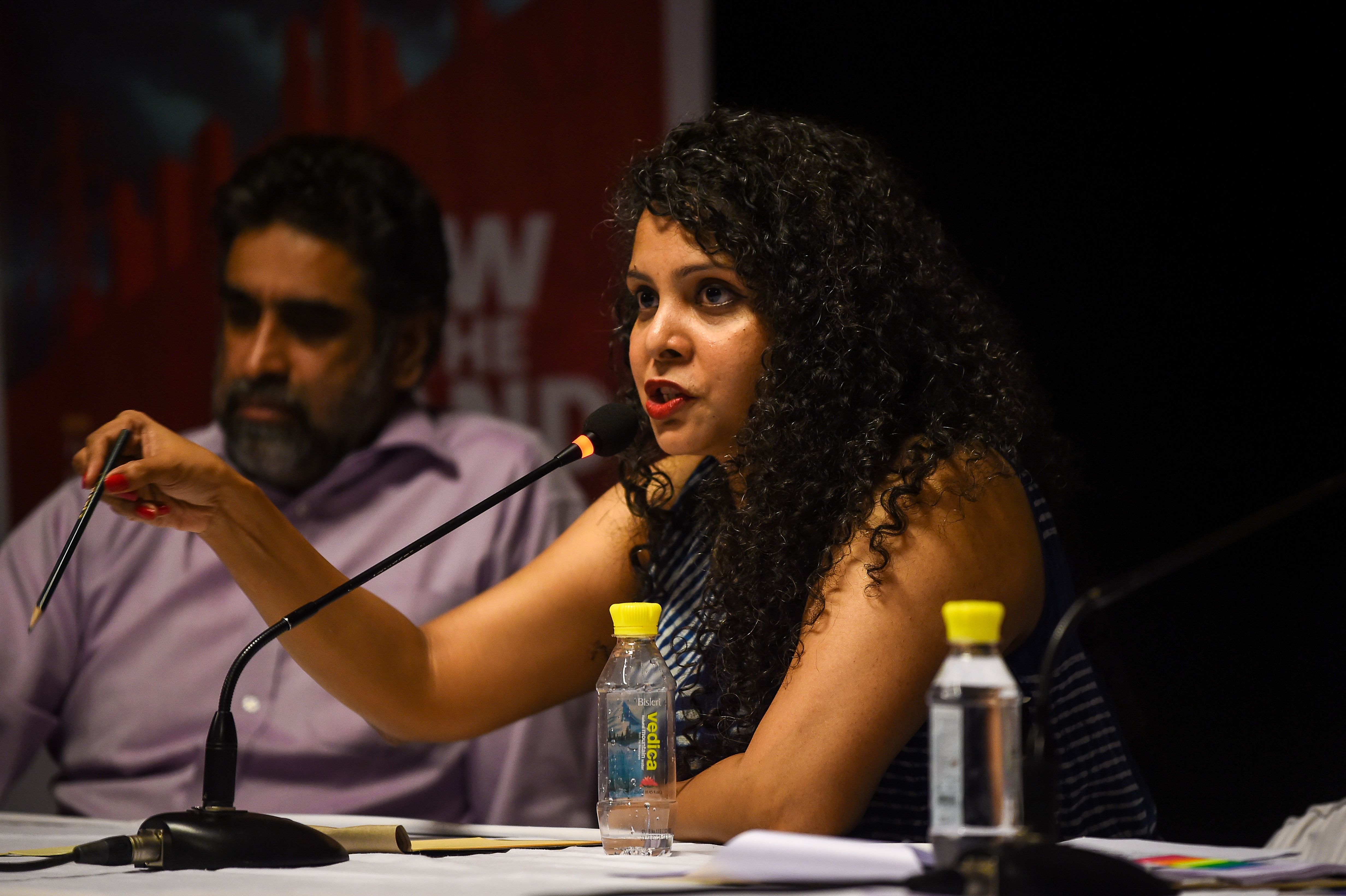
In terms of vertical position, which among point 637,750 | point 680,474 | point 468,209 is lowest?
point 637,750

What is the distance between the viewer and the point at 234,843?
44.5 inches

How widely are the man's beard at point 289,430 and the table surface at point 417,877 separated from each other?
1.26 m

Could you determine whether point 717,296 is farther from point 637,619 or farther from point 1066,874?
point 1066,874

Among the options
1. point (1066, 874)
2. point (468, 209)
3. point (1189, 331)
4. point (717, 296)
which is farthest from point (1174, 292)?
point (1066, 874)

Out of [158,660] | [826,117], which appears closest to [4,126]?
[158,660]

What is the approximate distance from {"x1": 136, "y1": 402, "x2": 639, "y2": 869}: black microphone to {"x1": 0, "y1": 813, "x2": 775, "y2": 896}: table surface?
0.05ft

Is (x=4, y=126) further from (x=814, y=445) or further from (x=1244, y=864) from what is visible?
(x=1244, y=864)

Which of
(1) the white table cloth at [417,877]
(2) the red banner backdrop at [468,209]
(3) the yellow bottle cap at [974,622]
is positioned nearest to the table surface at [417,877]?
(1) the white table cloth at [417,877]

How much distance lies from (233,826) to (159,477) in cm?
45

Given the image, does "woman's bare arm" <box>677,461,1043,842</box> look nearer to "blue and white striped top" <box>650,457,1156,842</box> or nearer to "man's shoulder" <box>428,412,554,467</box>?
"blue and white striped top" <box>650,457,1156,842</box>

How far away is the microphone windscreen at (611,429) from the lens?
1448 mm

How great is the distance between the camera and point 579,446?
141 centimetres

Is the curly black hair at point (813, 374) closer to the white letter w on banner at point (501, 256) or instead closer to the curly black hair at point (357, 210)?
the curly black hair at point (357, 210)

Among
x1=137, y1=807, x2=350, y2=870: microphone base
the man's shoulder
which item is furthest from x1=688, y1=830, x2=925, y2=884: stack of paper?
the man's shoulder
